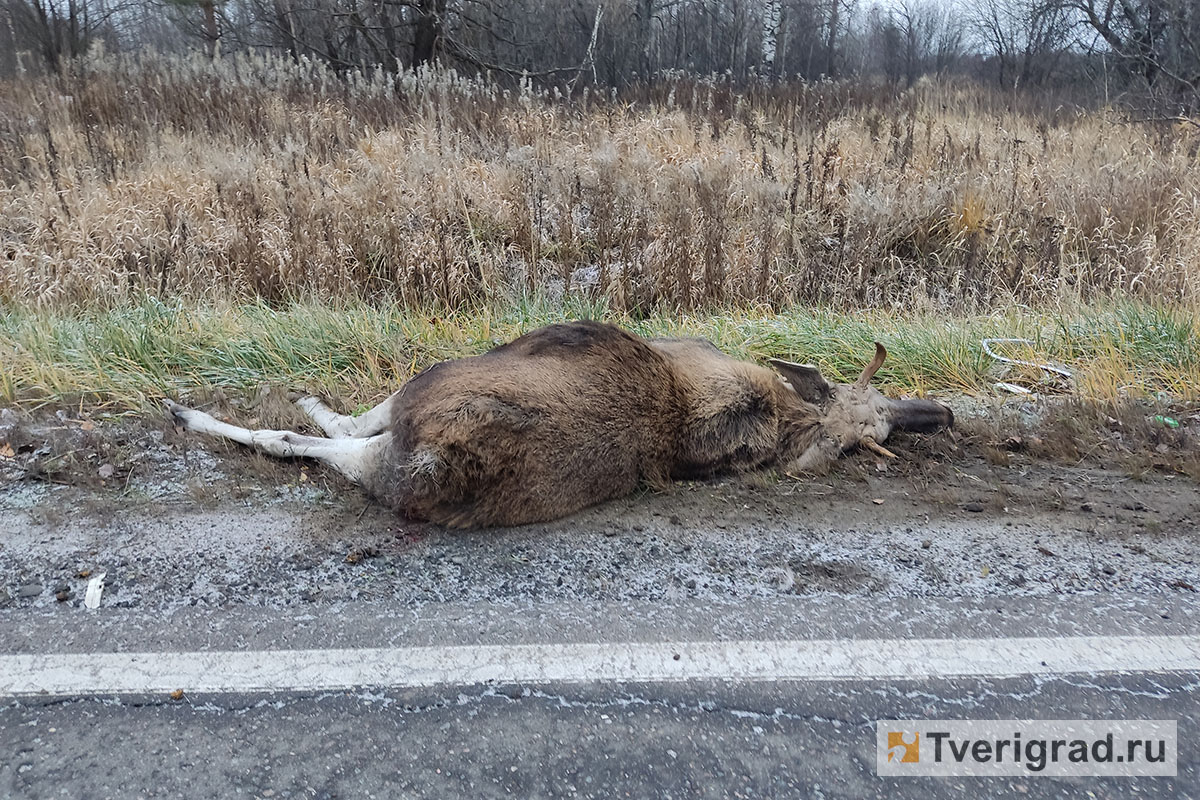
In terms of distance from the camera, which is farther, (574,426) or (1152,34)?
(1152,34)

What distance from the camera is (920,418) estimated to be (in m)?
4.68

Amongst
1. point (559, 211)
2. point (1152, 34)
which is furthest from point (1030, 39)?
point (559, 211)

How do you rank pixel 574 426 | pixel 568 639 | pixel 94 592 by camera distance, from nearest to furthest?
pixel 568 639, pixel 94 592, pixel 574 426

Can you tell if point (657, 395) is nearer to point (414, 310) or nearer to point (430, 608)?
point (430, 608)

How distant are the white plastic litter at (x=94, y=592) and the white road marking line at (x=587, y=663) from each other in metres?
0.32

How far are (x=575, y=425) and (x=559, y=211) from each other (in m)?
4.19

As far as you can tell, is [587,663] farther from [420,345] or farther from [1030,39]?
[1030,39]

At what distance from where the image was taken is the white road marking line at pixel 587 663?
2574mm

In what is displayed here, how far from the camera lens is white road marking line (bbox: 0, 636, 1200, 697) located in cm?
257

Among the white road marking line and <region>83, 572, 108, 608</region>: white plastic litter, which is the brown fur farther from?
<region>83, 572, 108, 608</region>: white plastic litter

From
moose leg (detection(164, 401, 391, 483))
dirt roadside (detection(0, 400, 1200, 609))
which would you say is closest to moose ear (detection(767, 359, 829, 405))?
dirt roadside (detection(0, 400, 1200, 609))

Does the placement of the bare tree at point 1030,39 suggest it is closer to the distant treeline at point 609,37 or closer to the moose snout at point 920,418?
the distant treeline at point 609,37

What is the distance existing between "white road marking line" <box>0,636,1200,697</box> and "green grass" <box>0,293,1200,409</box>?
2404 mm

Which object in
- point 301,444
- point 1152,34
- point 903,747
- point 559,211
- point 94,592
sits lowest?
point 903,747
